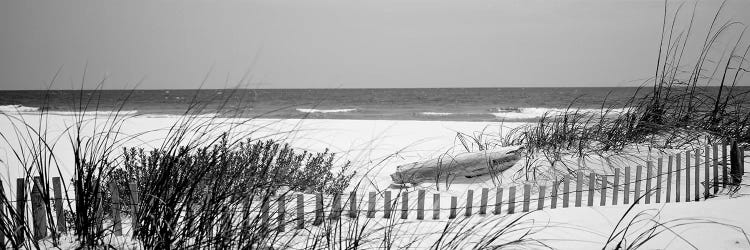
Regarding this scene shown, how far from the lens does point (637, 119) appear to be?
24.0ft

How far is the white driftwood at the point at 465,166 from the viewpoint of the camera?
630cm

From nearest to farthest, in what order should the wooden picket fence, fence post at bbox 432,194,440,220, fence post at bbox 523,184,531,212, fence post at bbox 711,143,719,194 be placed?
1. the wooden picket fence
2. fence post at bbox 432,194,440,220
3. fence post at bbox 523,184,531,212
4. fence post at bbox 711,143,719,194

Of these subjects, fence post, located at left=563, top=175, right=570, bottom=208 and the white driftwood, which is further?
the white driftwood

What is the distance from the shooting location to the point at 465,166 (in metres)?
6.40

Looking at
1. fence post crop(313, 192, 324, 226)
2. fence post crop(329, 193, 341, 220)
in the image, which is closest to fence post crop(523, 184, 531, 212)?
fence post crop(329, 193, 341, 220)

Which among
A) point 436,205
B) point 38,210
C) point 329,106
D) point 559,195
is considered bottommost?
point 559,195

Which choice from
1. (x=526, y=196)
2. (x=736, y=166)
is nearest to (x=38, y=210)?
(x=526, y=196)

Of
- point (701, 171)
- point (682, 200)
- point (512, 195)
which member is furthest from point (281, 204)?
point (701, 171)

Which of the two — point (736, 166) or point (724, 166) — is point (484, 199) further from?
point (736, 166)

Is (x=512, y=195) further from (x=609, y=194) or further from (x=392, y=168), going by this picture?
(x=392, y=168)

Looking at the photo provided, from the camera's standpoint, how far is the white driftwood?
6301mm

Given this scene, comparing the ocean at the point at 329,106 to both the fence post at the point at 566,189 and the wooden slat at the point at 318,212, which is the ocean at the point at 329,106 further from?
the fence post at the point at 566,189

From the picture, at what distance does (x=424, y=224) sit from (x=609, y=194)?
2651 mm

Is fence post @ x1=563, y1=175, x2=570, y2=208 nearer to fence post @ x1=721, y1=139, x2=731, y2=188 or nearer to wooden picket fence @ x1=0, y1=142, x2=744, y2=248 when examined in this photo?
wooden picket fence @ x1=0, y1=142, x2=744, y2=248
